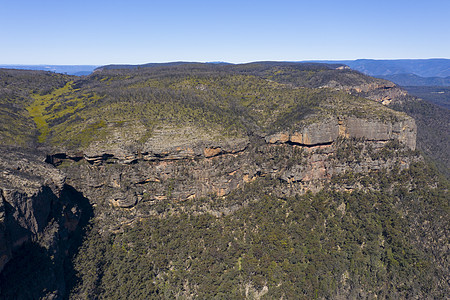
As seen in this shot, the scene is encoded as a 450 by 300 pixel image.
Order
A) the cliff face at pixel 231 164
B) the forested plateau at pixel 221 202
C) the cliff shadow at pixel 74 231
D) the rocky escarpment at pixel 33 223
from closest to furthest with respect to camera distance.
A: the rocky escarpment at pixel 33 223, the cliff shadow at pixel 74 231, the forested plateau at pixel 221 202, the cliff face at pixel 231 164

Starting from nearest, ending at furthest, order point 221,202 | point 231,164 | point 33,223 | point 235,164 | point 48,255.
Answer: point 33,223, point 48,255, point 221,202, point 231,164, point 235,164

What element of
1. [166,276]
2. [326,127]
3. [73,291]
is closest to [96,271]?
[73,291]

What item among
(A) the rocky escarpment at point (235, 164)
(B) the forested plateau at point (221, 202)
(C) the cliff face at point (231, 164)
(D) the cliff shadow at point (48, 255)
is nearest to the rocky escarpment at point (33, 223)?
(D) the cliff shadow at point (48, 255)

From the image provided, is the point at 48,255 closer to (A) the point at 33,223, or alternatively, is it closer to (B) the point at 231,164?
(A) the point at 33,223

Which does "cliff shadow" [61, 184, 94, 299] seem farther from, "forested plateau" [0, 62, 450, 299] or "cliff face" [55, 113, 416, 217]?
"cliff face" [55, 113, 416, 217]

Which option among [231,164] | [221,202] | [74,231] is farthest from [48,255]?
[231,164]

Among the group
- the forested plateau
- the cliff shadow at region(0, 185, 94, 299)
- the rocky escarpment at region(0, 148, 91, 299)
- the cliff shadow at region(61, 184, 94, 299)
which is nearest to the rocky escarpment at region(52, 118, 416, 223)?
the forested plateau

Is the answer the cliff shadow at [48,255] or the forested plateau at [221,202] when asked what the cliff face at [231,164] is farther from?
the cliff shadow at [48,255]
